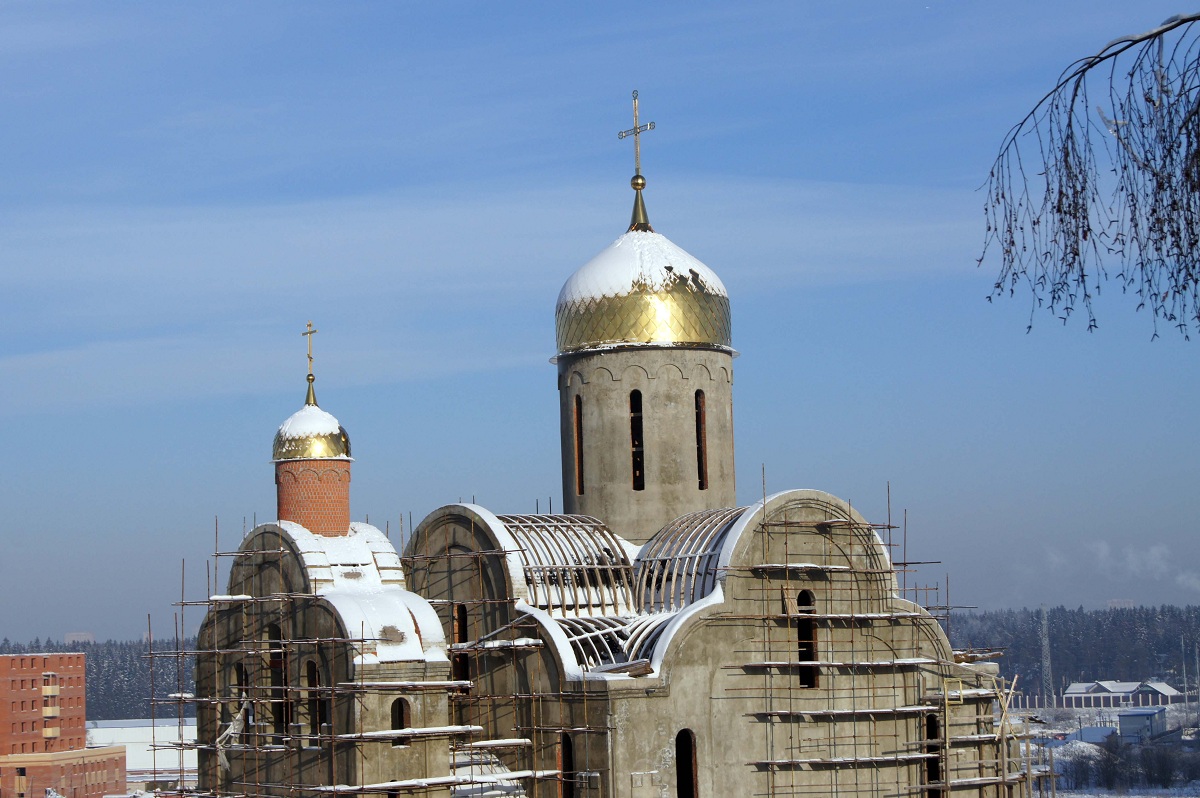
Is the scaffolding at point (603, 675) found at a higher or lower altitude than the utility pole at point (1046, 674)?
higher

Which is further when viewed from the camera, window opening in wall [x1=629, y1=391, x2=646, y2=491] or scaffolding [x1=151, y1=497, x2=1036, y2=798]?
window opening in wall [x1=629, y1=391, x2=646, y2=491]

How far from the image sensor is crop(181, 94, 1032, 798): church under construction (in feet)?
66.6

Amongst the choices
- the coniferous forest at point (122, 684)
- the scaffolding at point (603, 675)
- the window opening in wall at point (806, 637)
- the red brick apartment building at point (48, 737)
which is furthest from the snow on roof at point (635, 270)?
the coniferous forest at point (122, 684)

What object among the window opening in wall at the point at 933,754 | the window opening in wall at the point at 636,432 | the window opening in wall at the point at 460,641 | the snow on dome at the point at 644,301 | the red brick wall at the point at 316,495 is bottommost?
the window opening in wall at the point at 933,754

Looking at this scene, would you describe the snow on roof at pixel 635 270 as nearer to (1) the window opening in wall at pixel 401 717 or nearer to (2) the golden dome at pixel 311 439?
(2) the golden dome at pixel 311 439

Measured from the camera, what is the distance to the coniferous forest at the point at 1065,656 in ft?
429

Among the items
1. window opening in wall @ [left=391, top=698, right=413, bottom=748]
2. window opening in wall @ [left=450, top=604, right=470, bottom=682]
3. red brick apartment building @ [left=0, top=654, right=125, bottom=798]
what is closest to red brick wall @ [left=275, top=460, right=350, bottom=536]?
window opening in wall @ [left=450, top=604, right=470, bottom=682]

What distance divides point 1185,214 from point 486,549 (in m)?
16.7

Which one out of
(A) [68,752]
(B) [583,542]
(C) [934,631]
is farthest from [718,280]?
(A) [68,752]

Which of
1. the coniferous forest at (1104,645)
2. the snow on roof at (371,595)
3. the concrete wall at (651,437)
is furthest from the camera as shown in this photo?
the coniferous forest at (1104,645)

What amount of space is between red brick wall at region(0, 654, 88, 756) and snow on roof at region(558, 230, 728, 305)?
1693 inches

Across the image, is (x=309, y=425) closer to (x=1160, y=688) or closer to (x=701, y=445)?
(x=701, y=445)

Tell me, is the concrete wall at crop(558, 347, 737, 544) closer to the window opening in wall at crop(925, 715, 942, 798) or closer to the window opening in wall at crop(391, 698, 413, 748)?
the window opening in wall at crop(925, 715, 942, 798)

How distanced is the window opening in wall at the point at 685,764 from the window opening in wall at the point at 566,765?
1.37 metres
